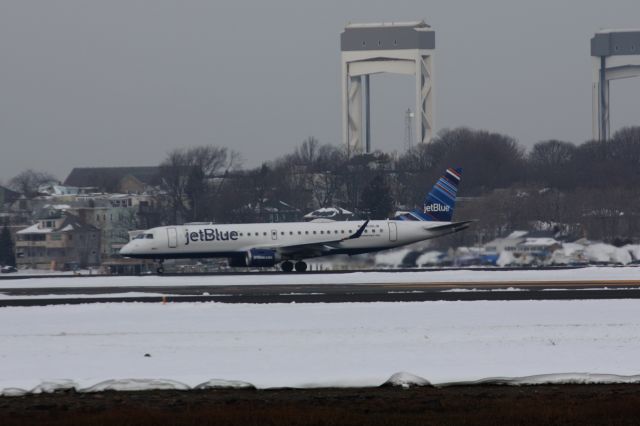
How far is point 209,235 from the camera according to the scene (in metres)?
64.7

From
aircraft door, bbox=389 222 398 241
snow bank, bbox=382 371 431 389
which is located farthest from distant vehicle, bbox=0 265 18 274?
snow bank, bbox=382 371 431 389

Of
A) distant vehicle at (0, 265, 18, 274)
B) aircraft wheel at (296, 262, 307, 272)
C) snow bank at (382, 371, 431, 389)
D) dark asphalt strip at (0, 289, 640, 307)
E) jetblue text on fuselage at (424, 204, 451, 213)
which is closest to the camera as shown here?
snow bank at (382, 371, 431, 389)

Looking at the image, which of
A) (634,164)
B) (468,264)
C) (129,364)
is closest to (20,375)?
(129,364)

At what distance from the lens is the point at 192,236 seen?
64562 mm

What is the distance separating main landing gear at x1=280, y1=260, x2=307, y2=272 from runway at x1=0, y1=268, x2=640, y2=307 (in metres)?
4.73

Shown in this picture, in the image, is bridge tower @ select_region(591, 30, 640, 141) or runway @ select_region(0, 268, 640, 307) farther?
bridge tower @ select_region(591, 30, 640, 141)

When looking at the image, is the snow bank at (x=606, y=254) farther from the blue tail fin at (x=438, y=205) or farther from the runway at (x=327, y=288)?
the runway at (x=327, y=288)

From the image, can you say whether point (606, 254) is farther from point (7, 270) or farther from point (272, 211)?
point (272, 211)

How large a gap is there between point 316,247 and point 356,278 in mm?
10424

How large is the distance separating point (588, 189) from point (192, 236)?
2228 inches

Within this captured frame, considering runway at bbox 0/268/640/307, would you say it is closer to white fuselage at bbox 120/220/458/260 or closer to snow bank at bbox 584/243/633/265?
white fuselage at bbox 120/220/458/260

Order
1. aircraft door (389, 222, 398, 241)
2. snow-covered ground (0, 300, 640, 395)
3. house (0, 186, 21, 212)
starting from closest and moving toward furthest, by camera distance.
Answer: snow-covered ground (0, 300, 640, 395) → aircraft door (389, 222, 398, 241) → house (0, 186, 21, 212)

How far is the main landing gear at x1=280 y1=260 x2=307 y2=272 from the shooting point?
64812 mm

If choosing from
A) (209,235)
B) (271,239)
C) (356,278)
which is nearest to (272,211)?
(271,239)
